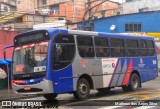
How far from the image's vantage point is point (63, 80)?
13.7m

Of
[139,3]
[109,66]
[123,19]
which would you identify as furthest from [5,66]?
[139,3]

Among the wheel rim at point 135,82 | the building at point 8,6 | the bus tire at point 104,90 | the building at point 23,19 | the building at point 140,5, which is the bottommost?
the bus tire at point 104,90

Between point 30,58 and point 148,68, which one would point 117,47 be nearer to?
point 148,68

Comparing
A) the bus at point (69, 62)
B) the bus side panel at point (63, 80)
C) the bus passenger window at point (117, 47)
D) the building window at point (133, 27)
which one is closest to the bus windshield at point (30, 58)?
the bus at point (69, 62)

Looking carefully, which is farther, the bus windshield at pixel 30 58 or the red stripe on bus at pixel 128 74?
the red stripe on bus at pixel 128 74

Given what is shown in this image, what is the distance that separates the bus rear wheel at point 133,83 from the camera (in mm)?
18219

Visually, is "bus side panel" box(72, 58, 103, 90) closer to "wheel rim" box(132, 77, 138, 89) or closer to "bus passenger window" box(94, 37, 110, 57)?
"bus passenger window" box(94, 37, 110, 57)

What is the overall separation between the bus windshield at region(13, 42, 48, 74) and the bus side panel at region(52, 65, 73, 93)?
0.61 metres

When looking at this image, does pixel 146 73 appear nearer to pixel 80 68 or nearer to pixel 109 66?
pixel 109 66

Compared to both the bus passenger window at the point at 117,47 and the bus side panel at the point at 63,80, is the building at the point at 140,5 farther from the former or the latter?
the bus side panel at the point at 63,80

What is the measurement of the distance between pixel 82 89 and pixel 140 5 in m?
43.9

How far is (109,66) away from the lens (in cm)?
1648

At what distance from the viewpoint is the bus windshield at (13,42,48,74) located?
13.3 m

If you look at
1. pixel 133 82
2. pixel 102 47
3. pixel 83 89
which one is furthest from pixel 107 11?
pixel 83 89
